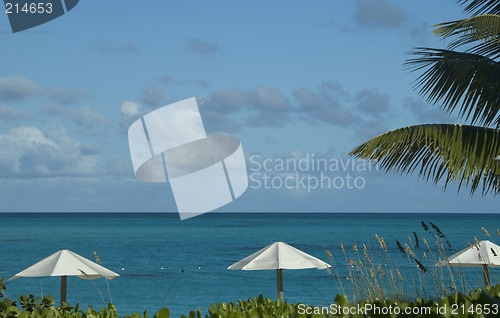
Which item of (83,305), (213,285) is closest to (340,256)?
(213,285)

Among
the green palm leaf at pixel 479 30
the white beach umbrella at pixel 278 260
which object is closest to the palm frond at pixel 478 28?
the green palm leaf at pixel 479 30

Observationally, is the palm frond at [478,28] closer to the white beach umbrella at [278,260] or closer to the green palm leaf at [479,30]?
the green palm leaf at [479,30]

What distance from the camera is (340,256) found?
156ft

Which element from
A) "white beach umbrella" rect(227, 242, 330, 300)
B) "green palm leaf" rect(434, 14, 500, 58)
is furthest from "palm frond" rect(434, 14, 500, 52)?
"white beach umbrella" rect(227, 242, 330, 300)

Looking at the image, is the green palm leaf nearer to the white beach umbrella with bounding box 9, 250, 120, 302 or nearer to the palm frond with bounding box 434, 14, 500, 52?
the palm frond with bounding box 434, 14, 500, 52

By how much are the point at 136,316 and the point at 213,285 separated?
27.4 metres

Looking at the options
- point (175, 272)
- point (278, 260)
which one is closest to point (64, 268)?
point (278, 260)

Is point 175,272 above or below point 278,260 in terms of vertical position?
above

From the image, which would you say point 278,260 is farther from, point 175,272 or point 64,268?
point 175,272

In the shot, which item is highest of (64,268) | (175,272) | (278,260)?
(175,272)

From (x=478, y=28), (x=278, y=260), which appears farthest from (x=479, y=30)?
(x=278, y=260)

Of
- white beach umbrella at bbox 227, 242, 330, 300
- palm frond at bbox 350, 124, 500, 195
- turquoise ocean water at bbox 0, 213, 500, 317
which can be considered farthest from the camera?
turquoise ocean water at bbox 0, 213, 500, 317

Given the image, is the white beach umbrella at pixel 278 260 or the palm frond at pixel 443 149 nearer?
the palm frond at pixel 443 149

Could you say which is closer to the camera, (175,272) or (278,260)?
(278,260)
